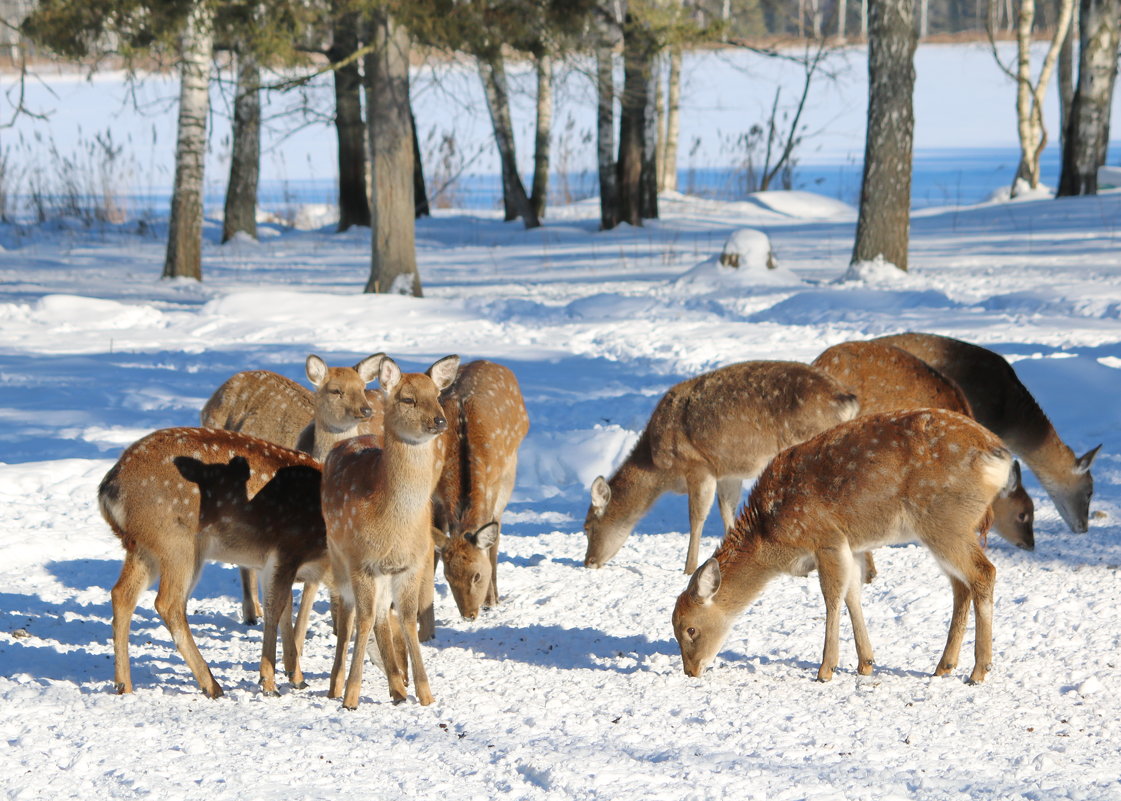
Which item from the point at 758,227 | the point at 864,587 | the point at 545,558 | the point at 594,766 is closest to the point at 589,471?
the point at 545,558

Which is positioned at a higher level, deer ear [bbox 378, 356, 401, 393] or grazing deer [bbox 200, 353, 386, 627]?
deer ear [bbox 378, 356, 401, 393]

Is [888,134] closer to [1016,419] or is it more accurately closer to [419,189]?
[1016,419]

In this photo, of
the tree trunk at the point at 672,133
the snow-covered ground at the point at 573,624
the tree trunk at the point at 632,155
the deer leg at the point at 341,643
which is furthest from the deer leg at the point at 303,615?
the tree trunk at the point at 672,133

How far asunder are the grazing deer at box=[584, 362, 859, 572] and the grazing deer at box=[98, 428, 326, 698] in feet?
7.27

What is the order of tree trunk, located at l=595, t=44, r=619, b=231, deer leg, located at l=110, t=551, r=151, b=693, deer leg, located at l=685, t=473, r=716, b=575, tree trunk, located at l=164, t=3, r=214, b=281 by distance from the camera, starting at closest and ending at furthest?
deer leg, located at l=110, t=551, r=151, b=693
deer leg, located at l=685, t=473, r=716, b=575
tree trunk, located at l=164, t=3, r=214, b=281
tree trunk, located at l=595, t=44, r=619, b=231

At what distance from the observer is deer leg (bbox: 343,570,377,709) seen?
5086 millimetres

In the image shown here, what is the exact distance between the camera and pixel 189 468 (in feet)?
17.5

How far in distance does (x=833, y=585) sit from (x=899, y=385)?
2.35 metres

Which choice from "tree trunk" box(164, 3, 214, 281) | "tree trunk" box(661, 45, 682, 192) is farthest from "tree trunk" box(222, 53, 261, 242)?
"tree trunk" box(661, 45, 682, 192)

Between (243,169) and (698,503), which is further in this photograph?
(243,169)

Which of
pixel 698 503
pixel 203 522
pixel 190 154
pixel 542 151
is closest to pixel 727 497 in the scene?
pixel 698 503

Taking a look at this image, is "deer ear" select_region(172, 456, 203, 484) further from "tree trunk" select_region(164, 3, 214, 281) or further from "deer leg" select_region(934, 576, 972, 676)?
"tree trunk" select_region(164, 3, 214, 281)

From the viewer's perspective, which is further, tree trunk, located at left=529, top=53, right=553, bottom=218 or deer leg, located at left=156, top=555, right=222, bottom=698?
tree trunk, located at left=529, top=53, right=553, bottom=218

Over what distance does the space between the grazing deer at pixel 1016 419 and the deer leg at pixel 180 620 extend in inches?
194
